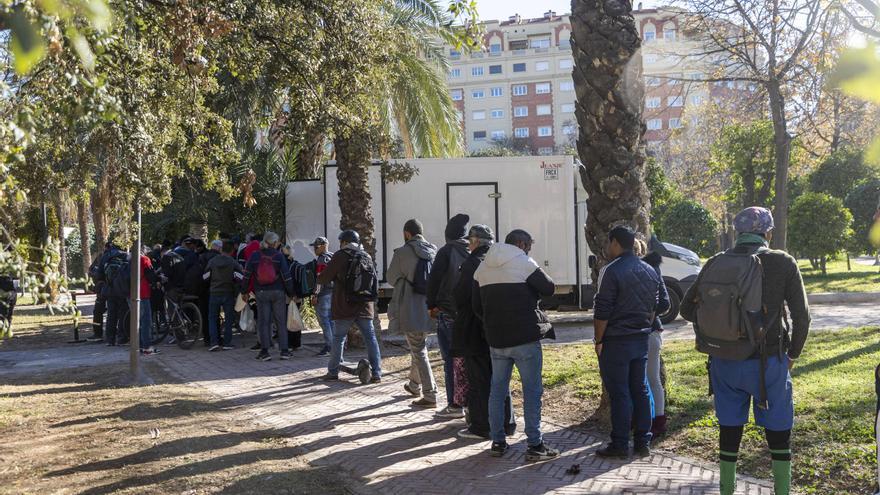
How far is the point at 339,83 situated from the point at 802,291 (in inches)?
265

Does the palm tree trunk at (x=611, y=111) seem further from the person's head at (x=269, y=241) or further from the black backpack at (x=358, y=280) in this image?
the person's head at (x=269, y=241)

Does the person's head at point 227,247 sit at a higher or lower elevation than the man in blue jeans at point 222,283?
higher

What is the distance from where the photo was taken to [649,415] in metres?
6.28

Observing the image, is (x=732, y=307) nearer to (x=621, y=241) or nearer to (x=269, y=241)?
(x=621, y=241)

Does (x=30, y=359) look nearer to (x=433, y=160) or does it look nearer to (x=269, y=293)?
(x=269, y=293)

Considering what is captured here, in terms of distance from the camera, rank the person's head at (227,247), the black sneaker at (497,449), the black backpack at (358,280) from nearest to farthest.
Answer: the black sneaker at (497,449) → the black backpack at (358,280) → the person's head at (227,247)

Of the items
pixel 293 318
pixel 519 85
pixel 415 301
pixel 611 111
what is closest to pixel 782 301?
pixel 611 111

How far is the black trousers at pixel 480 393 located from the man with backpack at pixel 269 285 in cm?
541

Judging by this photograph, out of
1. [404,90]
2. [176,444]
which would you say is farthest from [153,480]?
[404,90]

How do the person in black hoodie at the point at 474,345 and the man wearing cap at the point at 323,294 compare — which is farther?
the man wearing cap at the point at 323,294

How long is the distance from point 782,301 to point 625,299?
1.37 m

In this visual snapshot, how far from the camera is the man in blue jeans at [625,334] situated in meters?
6.12

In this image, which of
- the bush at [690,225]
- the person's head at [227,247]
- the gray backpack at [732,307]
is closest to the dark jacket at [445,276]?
the gray backpack at [732,307]

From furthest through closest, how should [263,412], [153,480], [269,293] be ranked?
1. [269,293]
2. [263,412]
3. [153,480]
